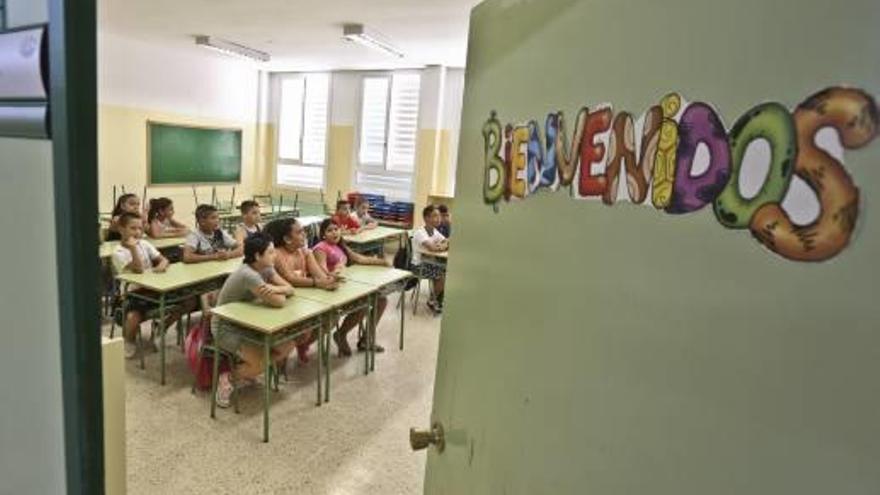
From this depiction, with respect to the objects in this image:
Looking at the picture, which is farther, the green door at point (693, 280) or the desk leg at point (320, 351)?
the desk leg at point (320, 351)

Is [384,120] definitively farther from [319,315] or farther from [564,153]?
[564,153]

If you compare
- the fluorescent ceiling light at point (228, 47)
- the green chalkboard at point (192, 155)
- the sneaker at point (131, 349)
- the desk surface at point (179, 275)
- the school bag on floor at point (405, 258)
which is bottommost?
the sneaker at point (131, 349)

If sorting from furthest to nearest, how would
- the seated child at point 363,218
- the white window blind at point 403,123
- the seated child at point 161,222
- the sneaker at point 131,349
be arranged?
the white window blind at point 403,123, the seated child at point 363,218, the seated child at point 161,222, the sneaker at point 131,349

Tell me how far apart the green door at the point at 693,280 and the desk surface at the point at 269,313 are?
209 centimetres

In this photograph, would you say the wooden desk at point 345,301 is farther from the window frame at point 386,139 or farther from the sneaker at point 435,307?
the window frame at point 386,139

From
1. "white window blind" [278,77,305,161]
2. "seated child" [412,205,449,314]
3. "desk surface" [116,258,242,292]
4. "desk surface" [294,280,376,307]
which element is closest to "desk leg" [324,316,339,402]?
"desk surface" [294,280,376,307]

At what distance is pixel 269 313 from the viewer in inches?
116

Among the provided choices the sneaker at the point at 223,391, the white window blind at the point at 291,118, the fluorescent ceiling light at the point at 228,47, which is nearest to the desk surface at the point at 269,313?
the sneaker at the point at 223,391

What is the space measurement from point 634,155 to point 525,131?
0.95ft

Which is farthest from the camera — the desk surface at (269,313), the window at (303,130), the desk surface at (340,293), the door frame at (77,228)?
the window at (303,130)

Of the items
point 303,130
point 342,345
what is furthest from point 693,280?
point 303,130

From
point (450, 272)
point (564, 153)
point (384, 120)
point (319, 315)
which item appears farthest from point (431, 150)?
point (564, 153)

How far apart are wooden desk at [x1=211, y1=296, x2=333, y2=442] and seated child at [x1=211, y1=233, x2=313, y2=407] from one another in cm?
5

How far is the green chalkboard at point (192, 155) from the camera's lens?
730 centimetres
